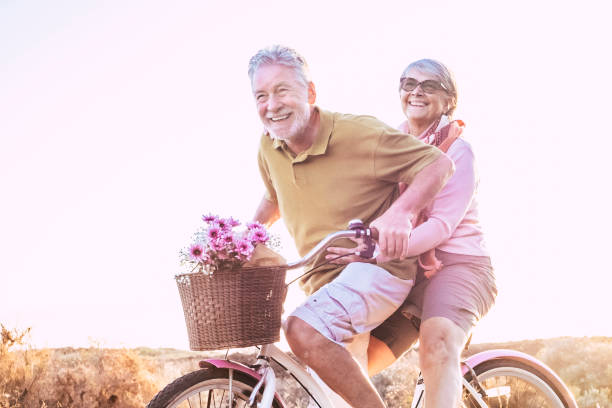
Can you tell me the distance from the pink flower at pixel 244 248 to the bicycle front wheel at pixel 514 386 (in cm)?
179

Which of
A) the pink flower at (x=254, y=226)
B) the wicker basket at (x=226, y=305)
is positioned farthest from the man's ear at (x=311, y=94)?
the wicker basket at (x=226, y=305)

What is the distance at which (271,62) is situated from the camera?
11.0 ft

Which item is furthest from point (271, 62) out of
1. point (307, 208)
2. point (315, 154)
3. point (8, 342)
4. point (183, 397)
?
point (8, 342)

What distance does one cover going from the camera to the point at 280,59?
3.34 meters

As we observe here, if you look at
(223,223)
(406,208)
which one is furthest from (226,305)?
(406,208)

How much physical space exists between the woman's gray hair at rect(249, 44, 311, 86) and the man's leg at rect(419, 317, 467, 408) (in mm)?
1354

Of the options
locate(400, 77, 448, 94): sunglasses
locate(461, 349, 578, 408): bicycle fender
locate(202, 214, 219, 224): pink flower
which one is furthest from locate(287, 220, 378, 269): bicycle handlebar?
locate(400, 77, 448, 94): sunglasses

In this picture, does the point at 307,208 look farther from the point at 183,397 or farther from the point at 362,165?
the point at 183,397

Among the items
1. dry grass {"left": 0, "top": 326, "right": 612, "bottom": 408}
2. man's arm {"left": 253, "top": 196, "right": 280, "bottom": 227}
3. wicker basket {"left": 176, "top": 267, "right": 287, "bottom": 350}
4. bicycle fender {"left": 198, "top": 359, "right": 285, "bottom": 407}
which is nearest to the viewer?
wicker basket {"left": 176, "top": 267, "right": 287, "bottom": 350}

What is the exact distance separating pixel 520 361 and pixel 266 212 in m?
1.80

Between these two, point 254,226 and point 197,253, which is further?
point 254,226

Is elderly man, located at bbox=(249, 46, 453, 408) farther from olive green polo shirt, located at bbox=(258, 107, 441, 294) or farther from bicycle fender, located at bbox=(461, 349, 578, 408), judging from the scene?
bicycle fender, located at bbox=(461, 349, 578, 408)

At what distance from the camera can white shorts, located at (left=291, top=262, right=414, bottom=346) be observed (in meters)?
3.04

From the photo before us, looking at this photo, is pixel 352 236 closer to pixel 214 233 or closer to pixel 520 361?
pixel 214 233
